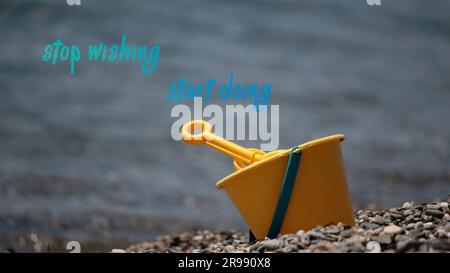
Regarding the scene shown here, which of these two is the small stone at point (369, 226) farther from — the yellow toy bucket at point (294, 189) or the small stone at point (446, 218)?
the small stone at point (446, 218)

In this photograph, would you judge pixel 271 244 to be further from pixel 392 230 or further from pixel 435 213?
pixel 435 213

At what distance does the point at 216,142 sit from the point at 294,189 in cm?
51

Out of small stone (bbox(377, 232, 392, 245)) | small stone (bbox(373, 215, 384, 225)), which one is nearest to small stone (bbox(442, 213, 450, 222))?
small stone (bbox(373, 215, 384, 225))

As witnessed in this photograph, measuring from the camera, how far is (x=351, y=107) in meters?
7.02

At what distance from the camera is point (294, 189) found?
2.54 meters

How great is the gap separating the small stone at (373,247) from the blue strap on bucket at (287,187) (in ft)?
1.34

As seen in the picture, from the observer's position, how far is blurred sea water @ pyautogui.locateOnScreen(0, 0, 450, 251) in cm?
517

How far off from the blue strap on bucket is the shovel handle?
228 mm

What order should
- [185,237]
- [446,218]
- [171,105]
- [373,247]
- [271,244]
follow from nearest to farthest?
[373,247], [271,244], [446,218], [185,237], [171,105]

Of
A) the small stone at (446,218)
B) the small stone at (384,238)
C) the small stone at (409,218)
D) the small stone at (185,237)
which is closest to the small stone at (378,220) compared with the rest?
the small stone at (409,218)

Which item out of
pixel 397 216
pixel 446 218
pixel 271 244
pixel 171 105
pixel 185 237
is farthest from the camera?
pixel 171 105

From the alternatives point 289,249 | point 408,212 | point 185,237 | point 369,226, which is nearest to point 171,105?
point 185,237
